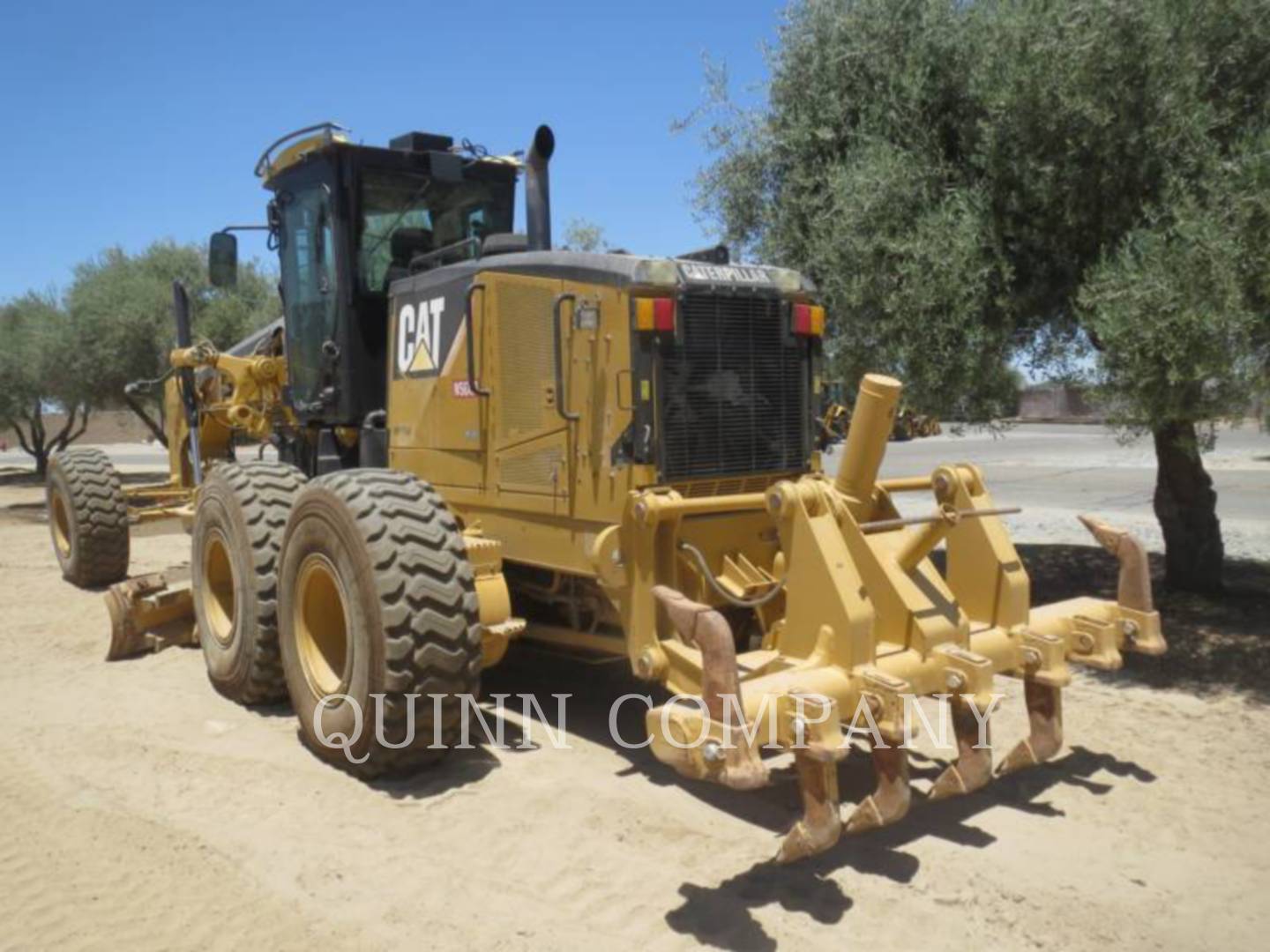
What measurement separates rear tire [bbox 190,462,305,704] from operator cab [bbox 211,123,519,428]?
2.54ft

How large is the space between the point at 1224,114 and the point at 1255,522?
829 centimetres

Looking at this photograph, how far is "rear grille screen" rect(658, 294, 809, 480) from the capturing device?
477cm

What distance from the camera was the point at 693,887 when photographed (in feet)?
12.3

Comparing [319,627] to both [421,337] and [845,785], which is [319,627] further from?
[845,785]

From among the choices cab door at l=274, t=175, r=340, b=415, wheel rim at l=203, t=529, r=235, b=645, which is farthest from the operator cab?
wheel rim at l=203, t=529, r=235, b=645

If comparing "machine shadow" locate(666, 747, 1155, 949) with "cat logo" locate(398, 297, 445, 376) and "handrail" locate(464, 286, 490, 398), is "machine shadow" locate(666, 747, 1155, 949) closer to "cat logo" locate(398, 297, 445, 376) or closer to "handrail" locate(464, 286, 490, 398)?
"handrail" locate(464, 286, 490, 398)

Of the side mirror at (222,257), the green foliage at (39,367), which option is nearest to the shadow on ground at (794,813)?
the side mirror at (222,257)

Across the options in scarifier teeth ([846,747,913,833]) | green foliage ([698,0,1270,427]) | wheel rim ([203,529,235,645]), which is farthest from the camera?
wheel rim ([203,529,235,645])

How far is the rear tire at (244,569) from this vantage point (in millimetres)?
5633

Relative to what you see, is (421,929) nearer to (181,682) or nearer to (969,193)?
(181,682)

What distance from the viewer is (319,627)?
A: 527cm

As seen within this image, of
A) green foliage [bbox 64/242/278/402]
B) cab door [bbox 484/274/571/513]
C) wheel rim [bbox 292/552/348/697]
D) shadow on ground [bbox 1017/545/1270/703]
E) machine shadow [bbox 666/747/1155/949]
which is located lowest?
machine shadow [bbox 666/747/1155/949]

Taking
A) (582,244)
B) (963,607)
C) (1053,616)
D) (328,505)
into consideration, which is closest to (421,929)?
(328,505)

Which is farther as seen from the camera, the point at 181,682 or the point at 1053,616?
the point at 181,682
